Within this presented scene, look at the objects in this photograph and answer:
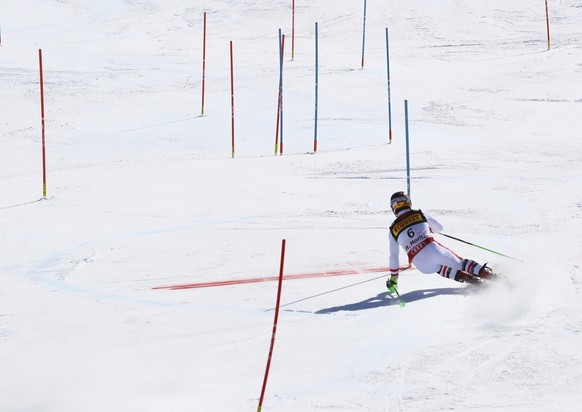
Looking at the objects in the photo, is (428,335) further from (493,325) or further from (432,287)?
(432,287)

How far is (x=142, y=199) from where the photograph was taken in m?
15.1

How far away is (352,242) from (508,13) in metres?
20.6

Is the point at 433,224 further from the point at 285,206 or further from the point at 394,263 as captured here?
the point at 285,206

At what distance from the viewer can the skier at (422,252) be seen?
972cm

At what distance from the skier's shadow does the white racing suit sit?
0.20 meters

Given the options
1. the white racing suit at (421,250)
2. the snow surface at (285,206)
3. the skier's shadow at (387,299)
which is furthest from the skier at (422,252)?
the snow surface at (285,206)

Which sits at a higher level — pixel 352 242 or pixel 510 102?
pixel 510 102

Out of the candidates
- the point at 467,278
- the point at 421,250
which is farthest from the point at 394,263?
the point at 467,278

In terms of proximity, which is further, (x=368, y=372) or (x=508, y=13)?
(x=508, y=13)

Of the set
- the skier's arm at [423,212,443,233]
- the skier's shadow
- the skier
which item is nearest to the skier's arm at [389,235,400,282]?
the skier

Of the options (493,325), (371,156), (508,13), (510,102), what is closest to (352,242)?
(493,325)

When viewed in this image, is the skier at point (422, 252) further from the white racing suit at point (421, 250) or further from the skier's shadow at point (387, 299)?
the skier's shadow at point (387, 299)

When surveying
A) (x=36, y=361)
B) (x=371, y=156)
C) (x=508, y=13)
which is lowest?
(x=36, y=361)

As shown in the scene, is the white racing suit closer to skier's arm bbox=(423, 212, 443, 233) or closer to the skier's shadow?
skier's arm bbox=(423, 212, 443, 233)
